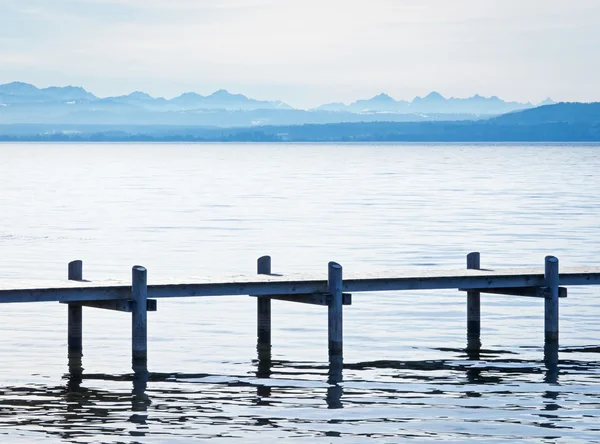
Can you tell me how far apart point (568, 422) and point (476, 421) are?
1395 mm

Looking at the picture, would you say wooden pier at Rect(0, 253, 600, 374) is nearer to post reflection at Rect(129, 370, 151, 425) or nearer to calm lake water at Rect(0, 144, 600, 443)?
post reflection at Rect(129, 370, 151, 425)

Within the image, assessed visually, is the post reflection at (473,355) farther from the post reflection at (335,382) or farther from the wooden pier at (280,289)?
the post reflection at (335,382)

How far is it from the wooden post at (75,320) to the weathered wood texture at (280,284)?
56 centimetres

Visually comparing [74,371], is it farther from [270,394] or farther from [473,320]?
[473,320]

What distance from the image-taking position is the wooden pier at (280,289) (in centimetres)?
2267

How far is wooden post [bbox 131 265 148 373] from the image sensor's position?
22625mm

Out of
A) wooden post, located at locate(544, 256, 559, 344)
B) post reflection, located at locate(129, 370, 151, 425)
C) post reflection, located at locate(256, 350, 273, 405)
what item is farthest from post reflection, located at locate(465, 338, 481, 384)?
post reflection, located at locate(129, 370, 151, 425)

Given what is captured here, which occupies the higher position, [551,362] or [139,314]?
[139,314]

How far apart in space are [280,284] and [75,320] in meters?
4.36

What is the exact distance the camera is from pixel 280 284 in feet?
78.3

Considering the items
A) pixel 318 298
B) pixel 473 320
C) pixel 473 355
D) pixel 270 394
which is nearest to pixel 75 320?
pixel 318 298

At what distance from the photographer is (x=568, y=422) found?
2023 cm

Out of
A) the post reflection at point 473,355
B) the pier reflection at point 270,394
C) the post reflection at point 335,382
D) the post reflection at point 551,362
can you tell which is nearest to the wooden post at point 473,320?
the post reflection at point 473,355

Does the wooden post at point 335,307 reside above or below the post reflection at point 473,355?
above
